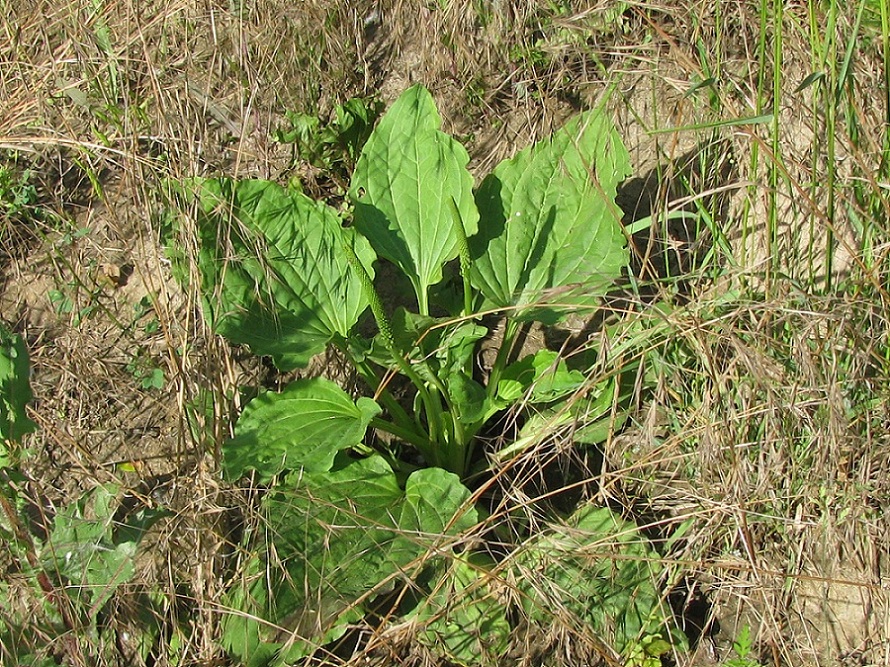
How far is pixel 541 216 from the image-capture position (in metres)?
2.21

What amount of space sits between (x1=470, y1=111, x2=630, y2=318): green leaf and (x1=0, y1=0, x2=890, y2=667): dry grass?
0.20 m

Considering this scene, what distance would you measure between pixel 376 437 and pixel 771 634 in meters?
1.07

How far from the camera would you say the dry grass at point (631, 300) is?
1.72 m

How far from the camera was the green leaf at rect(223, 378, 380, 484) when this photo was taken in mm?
1923

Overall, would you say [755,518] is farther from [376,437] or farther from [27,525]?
[27,525]

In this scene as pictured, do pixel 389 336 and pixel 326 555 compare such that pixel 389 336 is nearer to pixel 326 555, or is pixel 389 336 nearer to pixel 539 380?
pixel 539 380

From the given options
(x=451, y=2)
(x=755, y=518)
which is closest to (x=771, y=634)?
(x=755, y=518)

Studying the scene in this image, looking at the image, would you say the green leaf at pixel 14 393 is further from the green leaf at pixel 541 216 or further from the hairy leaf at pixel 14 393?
the green leaf at pixel 541 216

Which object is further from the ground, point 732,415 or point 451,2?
point 451,2

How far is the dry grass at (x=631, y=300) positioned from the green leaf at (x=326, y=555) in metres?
0.09

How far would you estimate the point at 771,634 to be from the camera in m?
1.78

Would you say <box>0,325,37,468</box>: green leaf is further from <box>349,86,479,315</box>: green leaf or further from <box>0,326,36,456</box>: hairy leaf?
<box>349,86,479,315</box>: green leaf

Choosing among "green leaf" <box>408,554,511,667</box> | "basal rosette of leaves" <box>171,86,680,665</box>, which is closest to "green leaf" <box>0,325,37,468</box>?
"basal rosette of leaves" <box>171,86,680,665</box>

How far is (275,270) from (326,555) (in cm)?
70
